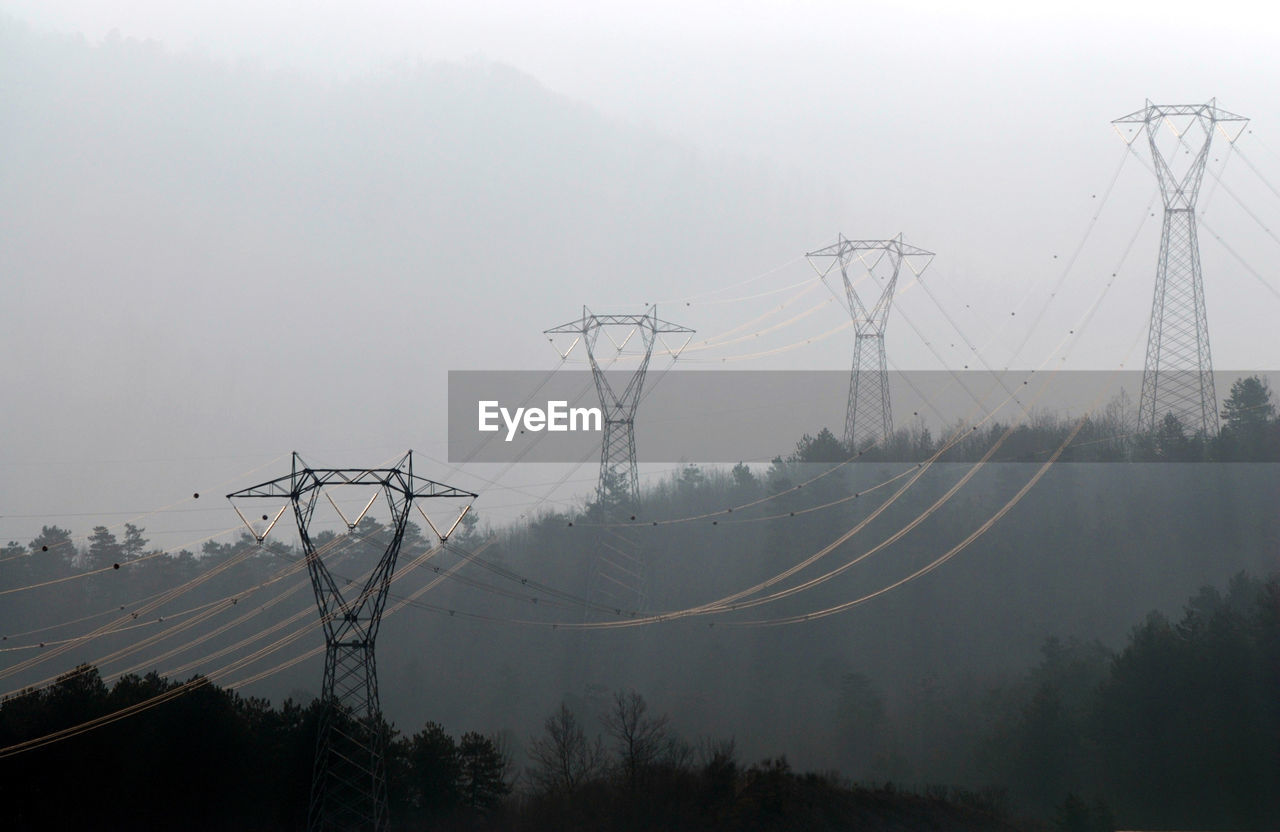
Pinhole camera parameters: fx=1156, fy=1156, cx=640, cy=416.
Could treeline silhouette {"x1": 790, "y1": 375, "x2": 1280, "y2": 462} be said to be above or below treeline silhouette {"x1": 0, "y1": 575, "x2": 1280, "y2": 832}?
above

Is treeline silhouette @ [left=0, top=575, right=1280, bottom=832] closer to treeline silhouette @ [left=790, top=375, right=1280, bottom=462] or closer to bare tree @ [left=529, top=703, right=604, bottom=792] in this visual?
bare tree @ [left=529, top=703, right=604, bottom=792]

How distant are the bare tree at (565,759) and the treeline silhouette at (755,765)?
0.18m

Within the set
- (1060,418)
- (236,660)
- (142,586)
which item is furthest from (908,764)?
(142,586)

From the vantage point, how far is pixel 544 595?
285ft

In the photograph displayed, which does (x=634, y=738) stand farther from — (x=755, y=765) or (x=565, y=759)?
(x=565, y=759)

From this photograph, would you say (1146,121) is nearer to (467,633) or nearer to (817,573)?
(817,573)

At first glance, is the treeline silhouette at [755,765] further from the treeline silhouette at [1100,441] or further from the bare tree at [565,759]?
the treeline silhouette at [1100,441]

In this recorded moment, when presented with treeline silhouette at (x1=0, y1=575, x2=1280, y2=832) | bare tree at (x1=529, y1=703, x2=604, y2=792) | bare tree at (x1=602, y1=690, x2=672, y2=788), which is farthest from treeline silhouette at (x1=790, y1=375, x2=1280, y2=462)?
bare tree at (x1=529, y1=703, x2=604, y2=792)

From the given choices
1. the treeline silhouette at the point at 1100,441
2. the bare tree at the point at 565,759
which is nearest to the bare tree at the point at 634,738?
the bare tree at the point at 565,759

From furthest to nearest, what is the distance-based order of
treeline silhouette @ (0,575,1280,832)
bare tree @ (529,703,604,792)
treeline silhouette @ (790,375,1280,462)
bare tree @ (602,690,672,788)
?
treeline silhouette @ (790,375,1280,462), bare tree @ (529,703,604,792), bare tree @ (602,690,672,788), treeline silhouette @ (0,575,1280,832)

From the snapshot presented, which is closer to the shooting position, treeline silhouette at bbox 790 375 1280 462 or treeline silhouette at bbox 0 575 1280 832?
treeline silhouette at bbox 0 575 1280 832

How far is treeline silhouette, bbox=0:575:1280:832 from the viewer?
126 ft

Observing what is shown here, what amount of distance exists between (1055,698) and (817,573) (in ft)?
71.3

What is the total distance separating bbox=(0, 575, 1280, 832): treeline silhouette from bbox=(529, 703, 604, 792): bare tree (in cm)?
18
